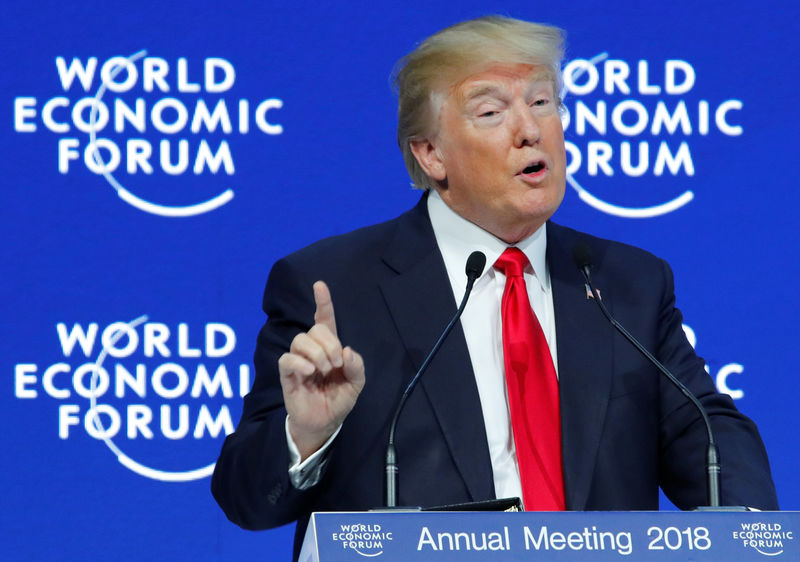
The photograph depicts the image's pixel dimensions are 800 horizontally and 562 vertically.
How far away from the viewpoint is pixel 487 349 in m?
2.02

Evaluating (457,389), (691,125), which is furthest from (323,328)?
(691,125)

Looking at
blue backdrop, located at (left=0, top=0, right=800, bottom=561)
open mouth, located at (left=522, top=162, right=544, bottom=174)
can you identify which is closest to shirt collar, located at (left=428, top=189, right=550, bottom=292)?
open mouth, located at (left=522, top=162, right=544, bottom=174)

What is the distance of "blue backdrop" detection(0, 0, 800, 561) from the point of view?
2713 mm

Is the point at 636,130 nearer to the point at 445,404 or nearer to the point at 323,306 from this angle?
the point at 445,404

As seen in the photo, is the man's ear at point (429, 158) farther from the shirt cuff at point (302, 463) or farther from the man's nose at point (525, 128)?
the shirt cuff at point (302, 463)

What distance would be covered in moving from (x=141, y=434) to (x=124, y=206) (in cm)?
55

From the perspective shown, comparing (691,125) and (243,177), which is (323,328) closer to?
(243,177)

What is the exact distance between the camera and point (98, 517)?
272 centimetres

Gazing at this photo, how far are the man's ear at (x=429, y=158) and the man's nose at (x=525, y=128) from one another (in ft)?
0.65

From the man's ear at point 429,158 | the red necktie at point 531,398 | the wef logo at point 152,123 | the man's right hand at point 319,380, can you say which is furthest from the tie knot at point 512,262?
the wef logo at point 152,123

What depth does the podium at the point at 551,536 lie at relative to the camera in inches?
51.8

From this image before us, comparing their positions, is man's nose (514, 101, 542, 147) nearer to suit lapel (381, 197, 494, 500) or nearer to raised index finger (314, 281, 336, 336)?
suit lapel (381, 197, 494, 500)

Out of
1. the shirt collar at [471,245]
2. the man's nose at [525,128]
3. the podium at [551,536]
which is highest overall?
the man's nose at [525,128]

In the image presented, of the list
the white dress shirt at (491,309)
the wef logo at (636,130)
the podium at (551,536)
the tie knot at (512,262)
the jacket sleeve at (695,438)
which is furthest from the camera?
the wef logo at (636,130)
